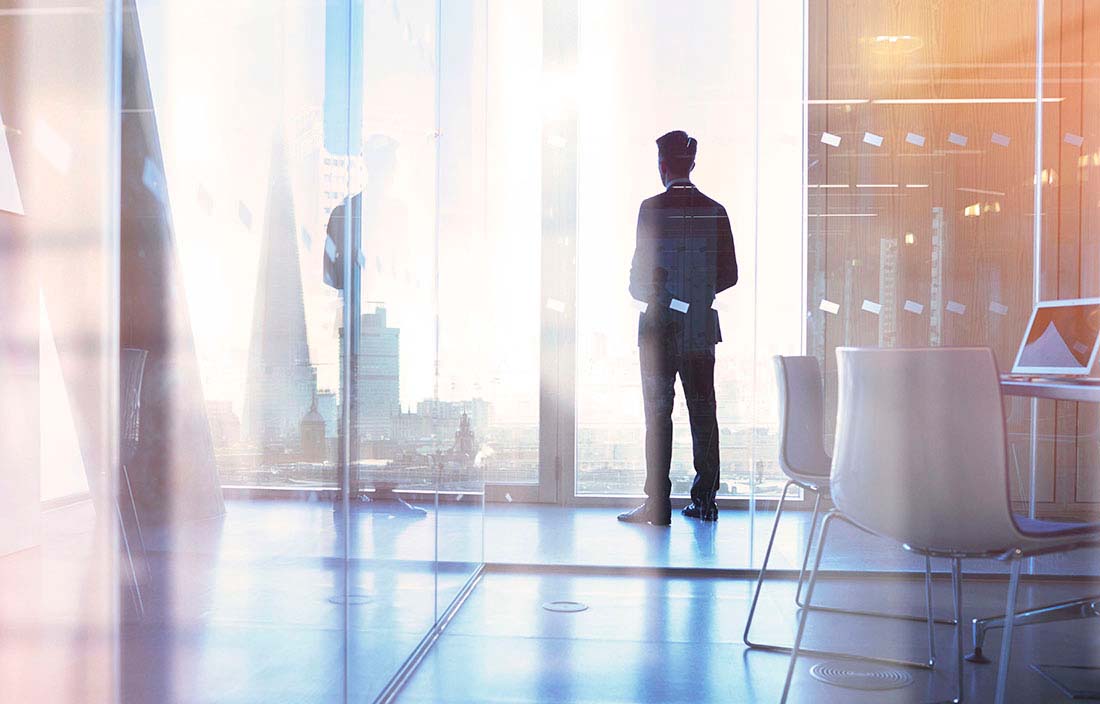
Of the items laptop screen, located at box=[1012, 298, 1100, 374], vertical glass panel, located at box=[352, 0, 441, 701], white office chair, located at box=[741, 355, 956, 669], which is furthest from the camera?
laptop screen, located at box=[1012, 298, 1100, 374]

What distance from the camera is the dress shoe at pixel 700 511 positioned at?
436 cm

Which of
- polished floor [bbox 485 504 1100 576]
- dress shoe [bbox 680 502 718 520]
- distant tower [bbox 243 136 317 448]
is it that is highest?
distant tower [bbox 243 136 317 448]

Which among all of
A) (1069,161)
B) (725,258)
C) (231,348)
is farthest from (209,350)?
(1069,161)

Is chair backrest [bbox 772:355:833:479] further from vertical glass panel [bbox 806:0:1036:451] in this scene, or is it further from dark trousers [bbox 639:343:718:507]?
dark trousers [bbox 639:343:718:507]

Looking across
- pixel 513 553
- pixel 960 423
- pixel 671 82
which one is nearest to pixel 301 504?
pixel 960 423

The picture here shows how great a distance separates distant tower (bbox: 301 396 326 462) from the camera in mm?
1811

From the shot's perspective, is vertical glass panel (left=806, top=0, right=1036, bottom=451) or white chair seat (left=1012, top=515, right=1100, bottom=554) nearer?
white chair seat (left=1012, top=515, right=1100, bottom=554)

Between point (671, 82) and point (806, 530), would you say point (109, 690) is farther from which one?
point (671, 82)

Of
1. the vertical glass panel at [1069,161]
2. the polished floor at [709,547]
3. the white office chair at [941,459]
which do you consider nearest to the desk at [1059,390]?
the white office chair at [941,459]

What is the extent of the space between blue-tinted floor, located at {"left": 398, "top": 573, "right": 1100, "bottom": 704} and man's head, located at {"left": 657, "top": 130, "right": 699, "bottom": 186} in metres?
1.90

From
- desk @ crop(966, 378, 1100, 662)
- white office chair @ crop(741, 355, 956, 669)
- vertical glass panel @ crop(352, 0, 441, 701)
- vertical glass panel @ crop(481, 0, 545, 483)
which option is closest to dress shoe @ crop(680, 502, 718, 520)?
vertical glass panel @ crop(481, 0, 545, 483)

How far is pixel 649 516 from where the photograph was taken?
4.50m

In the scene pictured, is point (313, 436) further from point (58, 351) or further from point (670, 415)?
point (670, 415)

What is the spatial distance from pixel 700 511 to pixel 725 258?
3.94ft
